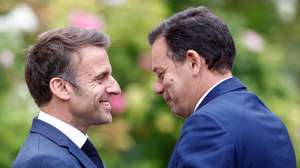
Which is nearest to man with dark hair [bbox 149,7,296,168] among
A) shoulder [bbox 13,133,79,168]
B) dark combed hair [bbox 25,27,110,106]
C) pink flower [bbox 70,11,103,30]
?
dark combed hair [bbox 25,27,110,106]

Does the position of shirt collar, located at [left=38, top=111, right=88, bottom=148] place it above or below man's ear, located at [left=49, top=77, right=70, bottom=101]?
below

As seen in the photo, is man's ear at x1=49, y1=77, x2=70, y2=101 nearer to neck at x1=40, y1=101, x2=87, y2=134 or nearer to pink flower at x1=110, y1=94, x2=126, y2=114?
neck at x1=40, y1=101, x2=87, y2=134

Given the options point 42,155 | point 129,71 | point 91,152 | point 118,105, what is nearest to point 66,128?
point 91,152

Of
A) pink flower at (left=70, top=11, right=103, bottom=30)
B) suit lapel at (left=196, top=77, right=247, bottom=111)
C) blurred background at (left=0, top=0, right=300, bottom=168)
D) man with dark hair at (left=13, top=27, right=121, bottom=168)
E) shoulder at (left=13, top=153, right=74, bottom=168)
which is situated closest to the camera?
shoulder at (left=13, top=153, right=74, bottom=168)

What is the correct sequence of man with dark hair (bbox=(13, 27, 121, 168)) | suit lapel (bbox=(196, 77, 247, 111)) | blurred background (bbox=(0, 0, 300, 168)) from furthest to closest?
blurred background (bbox=(0, 0, 300, 168))
man with dark hair (bbox=(13, 27, 121, 168))
suit lapel (bbox=(196, 77, 247, 111))

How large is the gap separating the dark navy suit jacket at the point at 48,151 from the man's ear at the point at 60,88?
0.43 feet

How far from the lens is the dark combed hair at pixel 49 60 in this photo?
383 centimetres

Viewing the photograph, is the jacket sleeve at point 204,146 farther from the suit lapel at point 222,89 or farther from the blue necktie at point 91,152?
the blue necktie at point 91,152

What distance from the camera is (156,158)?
25.1ft

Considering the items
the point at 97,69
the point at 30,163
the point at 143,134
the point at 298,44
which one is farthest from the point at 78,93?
the point at 298,44

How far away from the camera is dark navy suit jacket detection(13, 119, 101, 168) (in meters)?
3.59

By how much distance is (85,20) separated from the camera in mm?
7137

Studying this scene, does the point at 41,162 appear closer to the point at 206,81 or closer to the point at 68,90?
the point at 68,90

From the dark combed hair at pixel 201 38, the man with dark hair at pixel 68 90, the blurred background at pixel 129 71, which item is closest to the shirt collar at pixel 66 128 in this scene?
the man with dark hair at pixel 68 90
